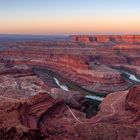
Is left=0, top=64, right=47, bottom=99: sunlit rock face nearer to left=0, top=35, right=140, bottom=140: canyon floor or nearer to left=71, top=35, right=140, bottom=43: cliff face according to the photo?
left=0, top=35, right=140, bottom=140: canyon floor

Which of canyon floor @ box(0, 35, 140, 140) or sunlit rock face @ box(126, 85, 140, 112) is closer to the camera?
canyon floor @ box(0, 35, 140, 140)

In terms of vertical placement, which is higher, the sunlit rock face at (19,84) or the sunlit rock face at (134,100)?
the sunlit rock face at (134,100)

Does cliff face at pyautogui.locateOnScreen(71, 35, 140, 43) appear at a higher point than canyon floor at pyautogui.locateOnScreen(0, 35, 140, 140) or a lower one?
lower

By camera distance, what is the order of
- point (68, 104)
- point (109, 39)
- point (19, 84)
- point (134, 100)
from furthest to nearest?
point (109, 39), point (19, 84), point (68, 104), point (134, 100)

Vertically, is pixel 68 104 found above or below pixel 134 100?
below

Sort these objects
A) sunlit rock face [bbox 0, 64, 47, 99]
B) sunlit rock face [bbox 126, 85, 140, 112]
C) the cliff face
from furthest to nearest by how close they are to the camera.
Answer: the cliff face < sunlit rock face [bbox 0, 64, 47, 99] < sunlit rock face [bbox 126, 85, 140, 112]

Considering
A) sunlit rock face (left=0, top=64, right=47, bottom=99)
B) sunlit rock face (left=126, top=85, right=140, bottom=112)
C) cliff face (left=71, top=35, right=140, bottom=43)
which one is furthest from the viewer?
cliff face (left=71, top=35, right=140, bottom=43)

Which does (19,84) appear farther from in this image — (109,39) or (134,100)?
(109,39)

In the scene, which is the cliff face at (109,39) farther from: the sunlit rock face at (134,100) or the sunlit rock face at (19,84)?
the sunlit rock face at (134,100)

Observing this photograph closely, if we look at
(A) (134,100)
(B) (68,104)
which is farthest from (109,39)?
(A) (134,100)

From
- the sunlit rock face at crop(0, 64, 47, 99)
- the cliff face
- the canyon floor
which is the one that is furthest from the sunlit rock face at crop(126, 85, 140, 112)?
the cliff face

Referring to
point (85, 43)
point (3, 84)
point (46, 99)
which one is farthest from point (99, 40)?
point (46, 99)

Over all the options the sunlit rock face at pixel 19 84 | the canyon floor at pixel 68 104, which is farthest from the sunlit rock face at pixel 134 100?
the sunlit rock face at pixel 19 84
